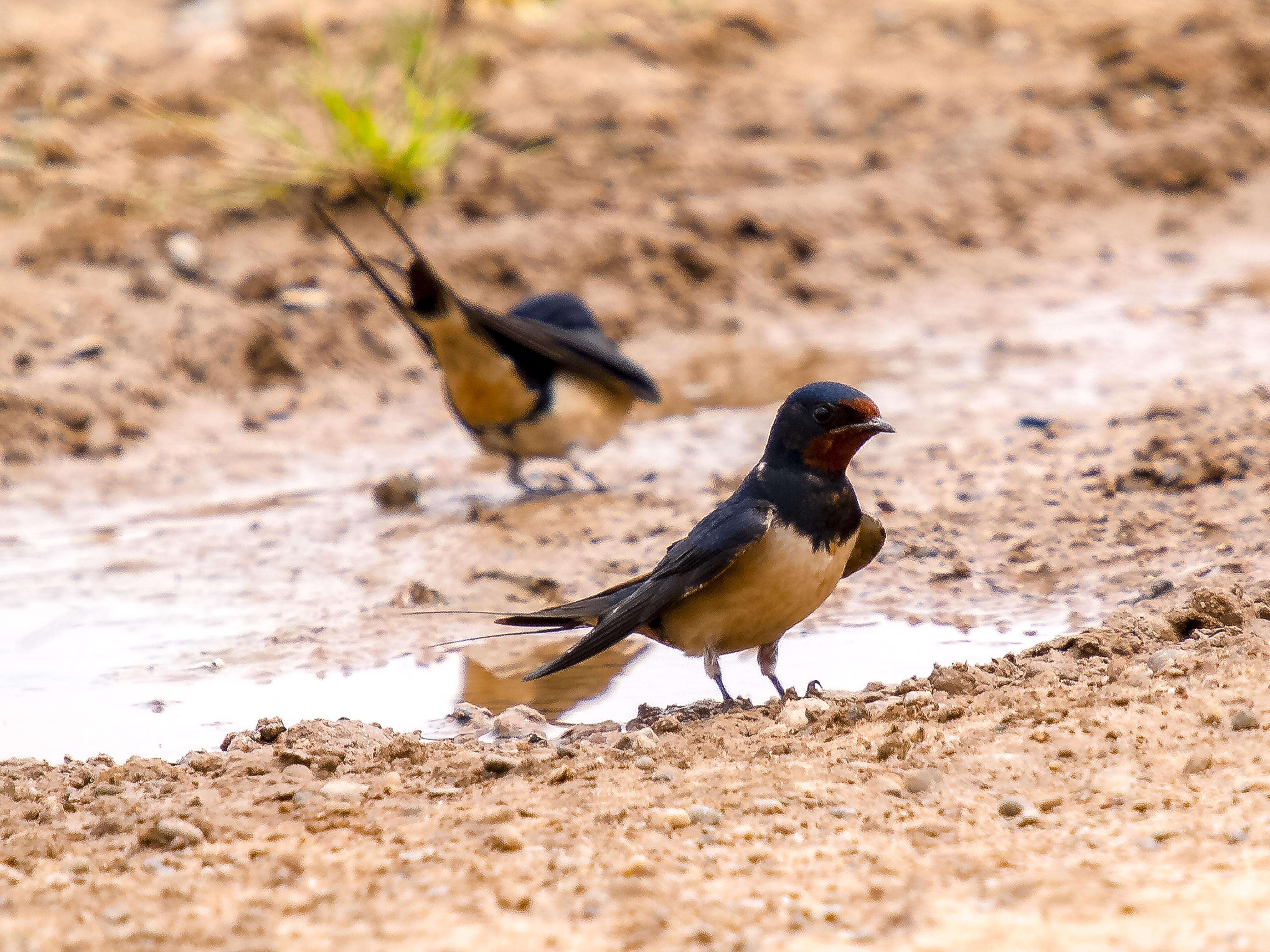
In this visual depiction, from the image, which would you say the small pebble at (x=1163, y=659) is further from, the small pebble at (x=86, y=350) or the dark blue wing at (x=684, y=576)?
the small pebble at (x=86, y=350)

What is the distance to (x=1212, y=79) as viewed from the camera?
11242 mm

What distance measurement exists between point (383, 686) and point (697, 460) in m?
2.53

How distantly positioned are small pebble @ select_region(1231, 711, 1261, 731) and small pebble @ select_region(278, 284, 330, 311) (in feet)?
20.1

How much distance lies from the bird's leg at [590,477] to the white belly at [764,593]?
2469mm

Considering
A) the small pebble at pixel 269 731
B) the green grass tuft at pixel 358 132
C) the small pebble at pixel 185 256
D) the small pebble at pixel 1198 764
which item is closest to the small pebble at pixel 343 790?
the small pebble at pixel 269 731

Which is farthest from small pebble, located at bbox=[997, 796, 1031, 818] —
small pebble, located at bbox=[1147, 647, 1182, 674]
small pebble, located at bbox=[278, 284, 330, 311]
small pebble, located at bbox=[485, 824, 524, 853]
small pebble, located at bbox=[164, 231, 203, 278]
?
small pebble, located at bbox=[164, 231, 203, 278]

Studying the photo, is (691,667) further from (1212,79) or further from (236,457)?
(1212,79)

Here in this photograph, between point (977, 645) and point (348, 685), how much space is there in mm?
1971

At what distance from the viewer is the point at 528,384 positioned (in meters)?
7.09

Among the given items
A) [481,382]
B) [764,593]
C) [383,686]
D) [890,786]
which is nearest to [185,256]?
[481,382]

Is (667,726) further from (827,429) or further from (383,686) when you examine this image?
(383,686)

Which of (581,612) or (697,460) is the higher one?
(581,612)

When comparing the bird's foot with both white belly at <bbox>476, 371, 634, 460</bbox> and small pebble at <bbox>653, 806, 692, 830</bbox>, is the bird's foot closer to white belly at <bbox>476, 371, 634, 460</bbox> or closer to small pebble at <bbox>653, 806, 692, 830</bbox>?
white belly at <bbox>476, 371, 634, 460</bbox>

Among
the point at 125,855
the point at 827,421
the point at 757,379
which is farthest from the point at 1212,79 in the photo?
the point at 125,855
